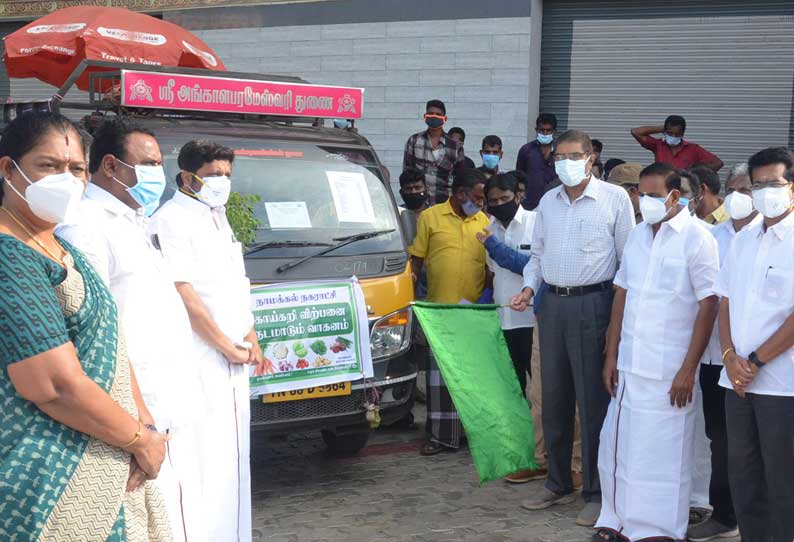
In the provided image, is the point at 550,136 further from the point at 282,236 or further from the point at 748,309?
the point at 748,309

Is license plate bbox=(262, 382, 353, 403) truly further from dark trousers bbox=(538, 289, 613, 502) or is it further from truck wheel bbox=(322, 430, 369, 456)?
dark trousers bbox=(538, 289, 613, 502)

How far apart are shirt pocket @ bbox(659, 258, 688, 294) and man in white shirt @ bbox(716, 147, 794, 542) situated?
1.03ft

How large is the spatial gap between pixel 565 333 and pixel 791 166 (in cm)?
163

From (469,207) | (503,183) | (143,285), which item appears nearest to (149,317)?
(143,285)

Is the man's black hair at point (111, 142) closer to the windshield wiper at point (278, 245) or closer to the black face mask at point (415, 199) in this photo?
the windshield wiper at point (278, 245)

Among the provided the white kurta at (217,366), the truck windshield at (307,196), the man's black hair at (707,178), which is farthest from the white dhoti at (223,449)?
the man's black hair at (707,178)

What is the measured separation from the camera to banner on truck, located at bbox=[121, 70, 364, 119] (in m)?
5.50

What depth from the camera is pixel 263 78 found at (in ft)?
21.1

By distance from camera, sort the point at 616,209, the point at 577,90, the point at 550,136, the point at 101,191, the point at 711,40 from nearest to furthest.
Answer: the point at 101,191
the point at 616,209
the point at 550,136
the point at 711,40
the point at 577,90

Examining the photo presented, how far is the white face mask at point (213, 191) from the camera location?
4555 mm

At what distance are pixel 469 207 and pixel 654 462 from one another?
2415 mm

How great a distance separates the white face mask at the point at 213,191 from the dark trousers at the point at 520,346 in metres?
2.51

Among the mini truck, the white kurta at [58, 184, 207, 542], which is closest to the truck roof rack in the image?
the mini truck

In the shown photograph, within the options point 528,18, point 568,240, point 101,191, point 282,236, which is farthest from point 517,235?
point 528,18
